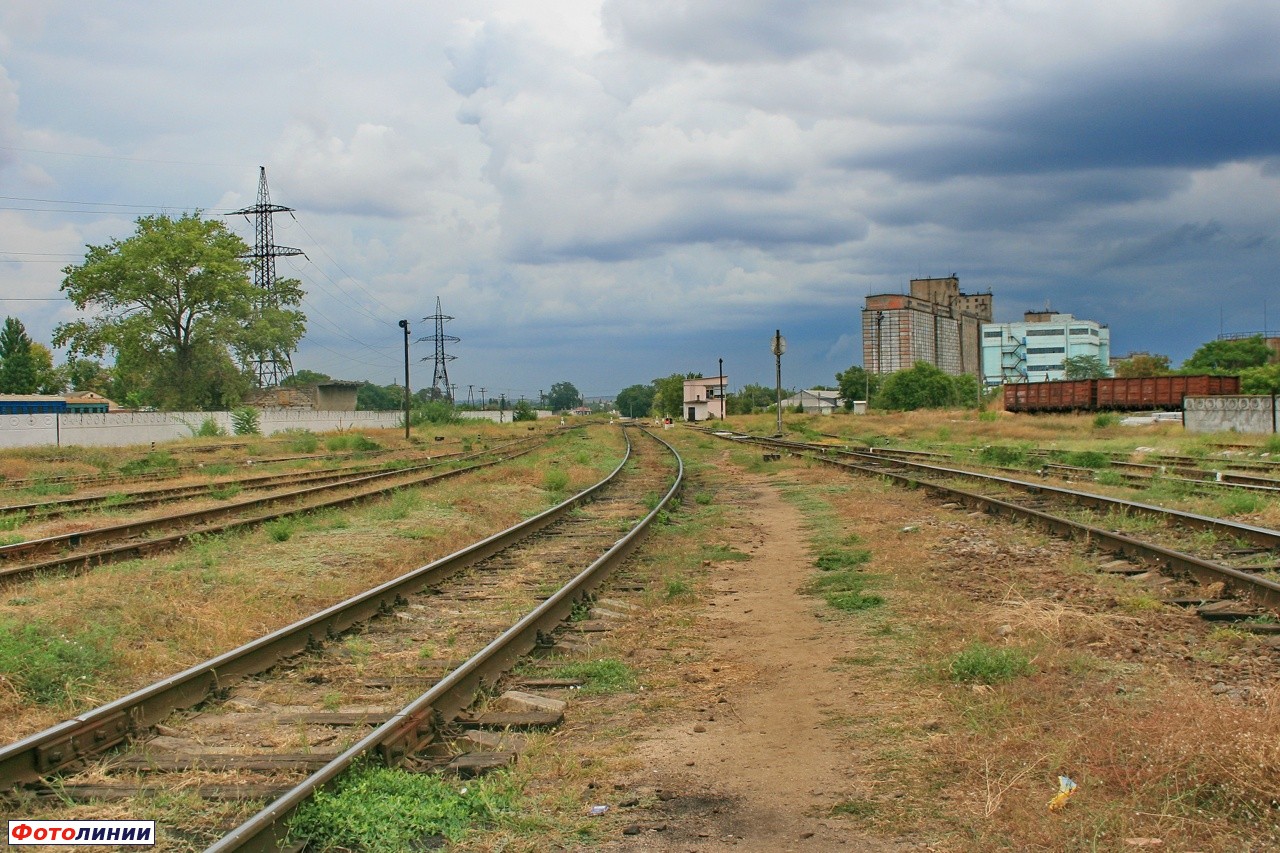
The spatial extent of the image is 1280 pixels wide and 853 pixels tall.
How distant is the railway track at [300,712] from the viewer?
4.76m

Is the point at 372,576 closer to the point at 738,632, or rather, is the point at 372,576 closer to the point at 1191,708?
the point at 738,632

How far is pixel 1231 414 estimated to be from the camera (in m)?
37.9

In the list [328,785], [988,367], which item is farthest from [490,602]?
[988,367]

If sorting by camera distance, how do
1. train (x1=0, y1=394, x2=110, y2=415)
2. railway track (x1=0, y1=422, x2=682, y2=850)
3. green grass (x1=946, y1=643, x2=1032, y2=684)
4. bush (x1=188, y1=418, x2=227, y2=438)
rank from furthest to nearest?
train (x1=0, y1=394, x2=110, y2=415), bush (x1=188, y1=418, x2=227, y2=438), green grass (x1=946, y1=643, x2=1032, y2=684), railway track (x1=0, y1=422, x2=682, y2=850)

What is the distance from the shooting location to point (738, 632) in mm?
8438

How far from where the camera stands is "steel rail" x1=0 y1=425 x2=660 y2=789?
5.02 m

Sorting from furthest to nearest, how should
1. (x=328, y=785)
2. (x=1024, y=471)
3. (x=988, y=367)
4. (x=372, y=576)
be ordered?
(x=988, y=367) < (x=1024, y=471) < (x=372, y=576) < (x=328, y=785)

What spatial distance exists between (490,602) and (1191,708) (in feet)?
20.6

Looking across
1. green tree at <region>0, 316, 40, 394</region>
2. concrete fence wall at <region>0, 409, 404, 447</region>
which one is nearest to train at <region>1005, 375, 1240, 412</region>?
concrete fence wall at <region>0, 409, 404, 447</region>

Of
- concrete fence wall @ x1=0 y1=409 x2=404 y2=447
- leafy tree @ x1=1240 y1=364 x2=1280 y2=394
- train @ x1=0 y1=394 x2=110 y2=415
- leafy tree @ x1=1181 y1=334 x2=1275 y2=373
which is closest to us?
concrete fence wall @ x1=0 y1=409 x2=404 y2=447

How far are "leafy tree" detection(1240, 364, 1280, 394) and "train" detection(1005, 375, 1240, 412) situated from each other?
4599mm

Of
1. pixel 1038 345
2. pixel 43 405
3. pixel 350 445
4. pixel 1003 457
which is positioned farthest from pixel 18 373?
pixel 1038 345

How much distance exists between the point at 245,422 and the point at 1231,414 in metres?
51.6

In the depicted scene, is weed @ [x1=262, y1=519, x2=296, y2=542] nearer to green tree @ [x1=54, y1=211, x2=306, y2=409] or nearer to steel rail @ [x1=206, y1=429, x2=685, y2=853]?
steel rail @ [x1=206, y1=429, x2=685, y2=853]
